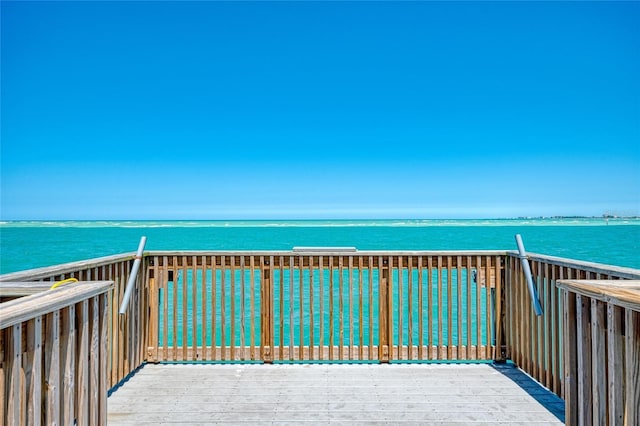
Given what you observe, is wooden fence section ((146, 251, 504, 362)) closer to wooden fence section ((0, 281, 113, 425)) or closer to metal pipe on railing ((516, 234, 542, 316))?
metal pipe on railing ((516, 234, 542, 316))

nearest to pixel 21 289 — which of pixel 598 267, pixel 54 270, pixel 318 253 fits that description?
pixel 54 270

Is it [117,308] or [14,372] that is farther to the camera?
[117,308]

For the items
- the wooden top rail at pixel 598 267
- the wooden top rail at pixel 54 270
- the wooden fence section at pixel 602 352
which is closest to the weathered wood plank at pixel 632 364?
the wooden fence section at pixel 602 352

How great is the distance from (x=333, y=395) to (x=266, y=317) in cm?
101

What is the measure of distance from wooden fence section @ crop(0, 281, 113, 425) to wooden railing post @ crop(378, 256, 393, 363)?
2.31 meters

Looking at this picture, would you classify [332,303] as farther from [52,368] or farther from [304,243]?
[304,243]

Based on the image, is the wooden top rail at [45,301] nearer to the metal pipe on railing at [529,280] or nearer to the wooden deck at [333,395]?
the wooden deck at [333,395]

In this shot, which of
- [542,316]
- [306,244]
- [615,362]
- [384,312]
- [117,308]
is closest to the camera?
[615,362]

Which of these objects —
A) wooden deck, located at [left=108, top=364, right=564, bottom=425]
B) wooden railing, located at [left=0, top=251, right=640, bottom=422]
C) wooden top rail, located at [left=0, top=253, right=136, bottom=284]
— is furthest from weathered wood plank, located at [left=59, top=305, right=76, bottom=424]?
wooden railing, located at [left=0, top=251, right=640, bottom=422]

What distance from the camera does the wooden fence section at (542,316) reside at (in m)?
2.65

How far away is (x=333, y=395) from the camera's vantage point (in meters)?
2.80

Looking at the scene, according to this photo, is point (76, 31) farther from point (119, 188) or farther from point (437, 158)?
point (119, 188)

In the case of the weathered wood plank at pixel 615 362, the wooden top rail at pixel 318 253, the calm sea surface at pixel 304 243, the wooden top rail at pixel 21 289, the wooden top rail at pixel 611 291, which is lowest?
the calm sea surface at pixel 304 243

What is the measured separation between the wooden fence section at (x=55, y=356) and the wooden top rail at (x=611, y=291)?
1.96 metres
